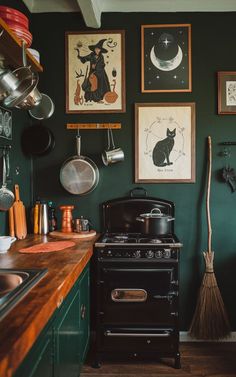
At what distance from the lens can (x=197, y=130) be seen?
2861 millimetres

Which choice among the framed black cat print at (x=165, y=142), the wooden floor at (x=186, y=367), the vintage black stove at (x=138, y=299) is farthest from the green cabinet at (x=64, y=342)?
the framed black cat print at (x=165, y=142)

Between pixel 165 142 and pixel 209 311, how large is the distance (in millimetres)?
1382

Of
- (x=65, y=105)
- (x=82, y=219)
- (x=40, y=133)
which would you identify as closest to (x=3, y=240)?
(x=82, y=219)

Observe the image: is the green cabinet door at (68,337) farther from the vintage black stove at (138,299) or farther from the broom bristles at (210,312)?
the broom bristles at (210,312)

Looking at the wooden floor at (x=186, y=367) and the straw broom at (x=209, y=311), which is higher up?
the straw broom at (x=209, y=311)

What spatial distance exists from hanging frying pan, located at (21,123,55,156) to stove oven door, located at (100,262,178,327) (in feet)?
3.64

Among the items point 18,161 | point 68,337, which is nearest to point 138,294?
point 68,337

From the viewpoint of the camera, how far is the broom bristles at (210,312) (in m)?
2.69

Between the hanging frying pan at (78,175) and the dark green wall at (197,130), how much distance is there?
0.10m

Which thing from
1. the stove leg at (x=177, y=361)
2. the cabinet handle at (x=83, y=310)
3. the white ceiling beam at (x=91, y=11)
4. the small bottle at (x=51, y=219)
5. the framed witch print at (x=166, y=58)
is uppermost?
the white ceiling beam at (x=91, y=11)

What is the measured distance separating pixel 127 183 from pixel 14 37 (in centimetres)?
147

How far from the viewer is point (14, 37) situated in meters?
1.78

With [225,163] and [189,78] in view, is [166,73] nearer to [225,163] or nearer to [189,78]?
[189,78]

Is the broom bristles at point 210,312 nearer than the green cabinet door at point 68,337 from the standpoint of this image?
No
